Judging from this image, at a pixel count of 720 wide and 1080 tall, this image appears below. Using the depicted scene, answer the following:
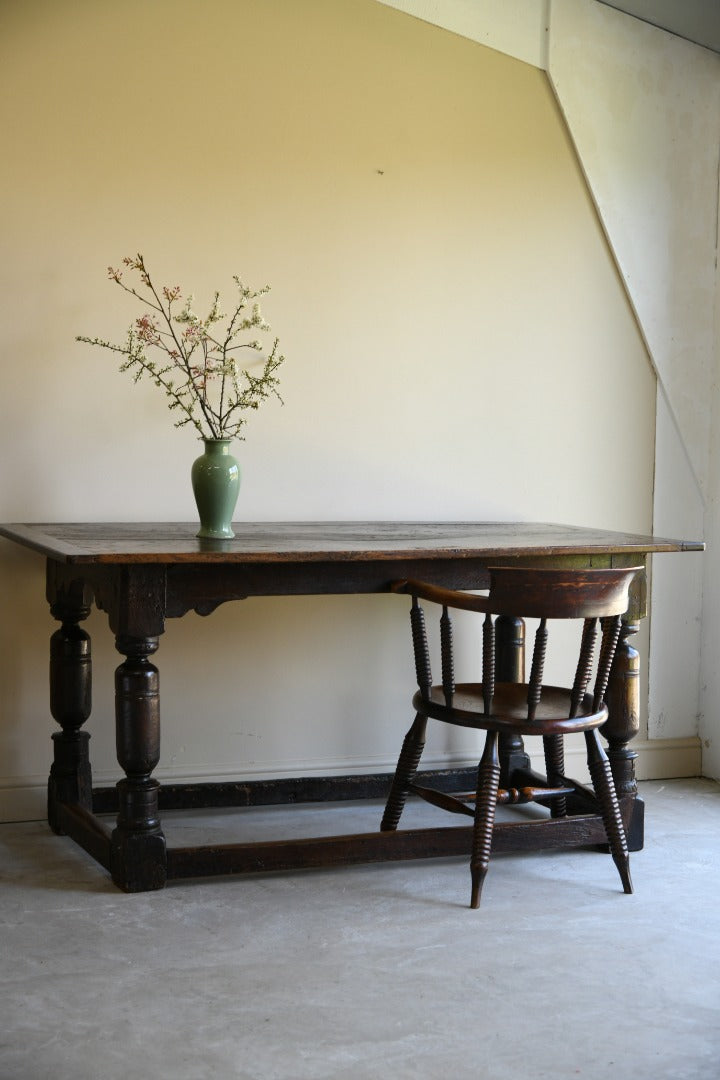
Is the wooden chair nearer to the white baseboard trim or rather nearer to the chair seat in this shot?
the chair seat

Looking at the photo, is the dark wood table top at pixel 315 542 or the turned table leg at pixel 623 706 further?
the turned table leg at pixel 623 706

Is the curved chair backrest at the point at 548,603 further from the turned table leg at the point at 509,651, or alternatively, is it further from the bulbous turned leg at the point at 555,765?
the turned table leg at the point at 509,651

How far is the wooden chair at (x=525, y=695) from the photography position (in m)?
3.12

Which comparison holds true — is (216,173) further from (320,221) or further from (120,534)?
(120,534)

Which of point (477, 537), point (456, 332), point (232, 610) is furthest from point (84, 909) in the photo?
point (456, 332)

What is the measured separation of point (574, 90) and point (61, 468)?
2317 mm

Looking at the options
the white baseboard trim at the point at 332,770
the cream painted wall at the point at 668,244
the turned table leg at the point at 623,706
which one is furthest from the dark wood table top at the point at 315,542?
the white baseboard trim at the point at 332,770

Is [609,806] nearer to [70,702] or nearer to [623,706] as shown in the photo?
[623,706]

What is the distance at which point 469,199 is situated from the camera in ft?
14.3

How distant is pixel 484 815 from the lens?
3.22m

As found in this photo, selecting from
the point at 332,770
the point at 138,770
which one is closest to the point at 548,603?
the point at 138,770

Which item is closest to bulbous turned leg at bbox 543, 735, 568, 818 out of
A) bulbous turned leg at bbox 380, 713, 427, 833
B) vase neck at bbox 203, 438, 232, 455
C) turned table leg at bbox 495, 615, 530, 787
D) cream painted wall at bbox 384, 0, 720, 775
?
turned table leg at bbox 495, 615, 530, 787

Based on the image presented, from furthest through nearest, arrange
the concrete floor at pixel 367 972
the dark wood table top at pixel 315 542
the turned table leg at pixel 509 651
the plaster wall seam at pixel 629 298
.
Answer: the plaster wall seam at pixel 629 298 → the turned table leg at pixel 509 651 → the dark wood table top at pixel 315 542 → the concrete floor at pixel 367 972

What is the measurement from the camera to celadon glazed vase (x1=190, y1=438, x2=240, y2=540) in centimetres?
347
